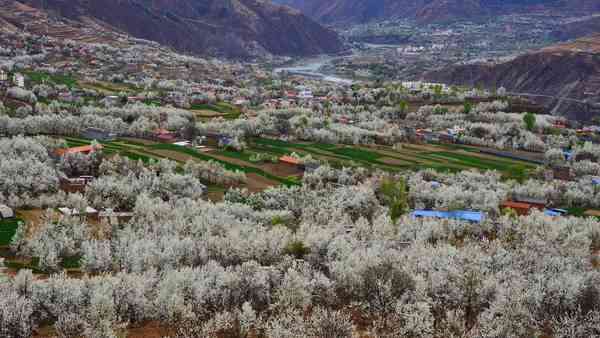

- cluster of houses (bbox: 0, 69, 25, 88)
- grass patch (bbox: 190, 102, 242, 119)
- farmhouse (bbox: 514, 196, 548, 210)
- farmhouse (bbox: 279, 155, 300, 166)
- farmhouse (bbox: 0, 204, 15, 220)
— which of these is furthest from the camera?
grass patch (bbox: 190, 102, 242, 119)

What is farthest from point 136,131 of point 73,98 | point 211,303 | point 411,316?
point 411,316

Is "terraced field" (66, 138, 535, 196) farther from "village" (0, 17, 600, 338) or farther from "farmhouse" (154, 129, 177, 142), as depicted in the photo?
"farmhouse" (154, 129, 177, 142)

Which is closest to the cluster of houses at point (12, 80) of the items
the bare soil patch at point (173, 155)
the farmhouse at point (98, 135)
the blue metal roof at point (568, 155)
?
the farmhouse at point (98, 135)

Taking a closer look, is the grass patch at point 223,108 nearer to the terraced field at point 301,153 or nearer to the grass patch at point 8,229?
the terraced field at point 301,153

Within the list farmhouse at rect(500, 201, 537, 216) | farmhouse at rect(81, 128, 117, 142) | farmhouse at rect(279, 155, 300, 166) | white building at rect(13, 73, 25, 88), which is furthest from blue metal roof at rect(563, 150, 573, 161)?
white building at rect(13, 73, 25, 88)

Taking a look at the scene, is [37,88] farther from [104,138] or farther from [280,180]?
[280,180]

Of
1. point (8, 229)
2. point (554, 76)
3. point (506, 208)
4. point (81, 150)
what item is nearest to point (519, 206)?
point (506, 208)
